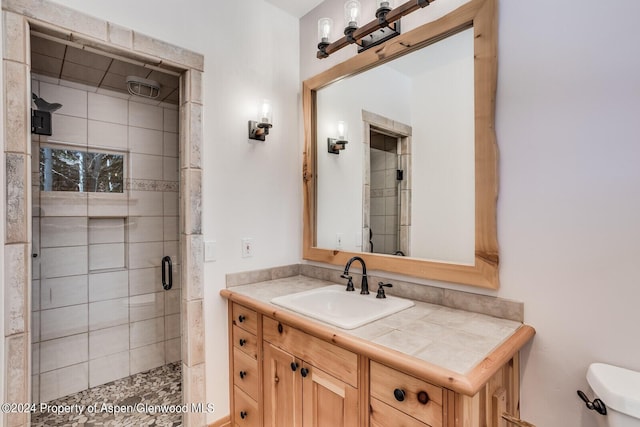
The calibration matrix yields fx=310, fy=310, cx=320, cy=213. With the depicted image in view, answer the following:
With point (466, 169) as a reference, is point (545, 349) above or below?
below

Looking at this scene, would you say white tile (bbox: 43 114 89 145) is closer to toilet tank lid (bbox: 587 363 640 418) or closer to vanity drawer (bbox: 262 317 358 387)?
vanity drawer (bbox: 262 317 358 387)

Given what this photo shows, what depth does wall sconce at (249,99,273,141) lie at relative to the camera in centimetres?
191

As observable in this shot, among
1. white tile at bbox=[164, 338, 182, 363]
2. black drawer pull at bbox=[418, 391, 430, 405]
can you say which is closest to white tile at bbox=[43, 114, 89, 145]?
white tile at bbox=[164, 338, 182, 363]

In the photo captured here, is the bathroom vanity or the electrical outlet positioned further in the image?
the electrical outlet

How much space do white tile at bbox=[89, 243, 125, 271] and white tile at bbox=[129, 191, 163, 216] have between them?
280 millimetres

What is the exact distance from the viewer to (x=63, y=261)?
2133 millimetres

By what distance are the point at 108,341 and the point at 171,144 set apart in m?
1.57

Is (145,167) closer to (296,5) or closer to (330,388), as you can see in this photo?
(296,5)

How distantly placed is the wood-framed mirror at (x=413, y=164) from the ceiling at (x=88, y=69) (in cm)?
90

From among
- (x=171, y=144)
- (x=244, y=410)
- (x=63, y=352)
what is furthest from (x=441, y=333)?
(x=63, y=352)

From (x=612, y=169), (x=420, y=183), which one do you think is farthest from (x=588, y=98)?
(x=420, y=183)

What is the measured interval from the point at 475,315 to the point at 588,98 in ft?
3.00

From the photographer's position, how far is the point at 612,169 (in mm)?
1038

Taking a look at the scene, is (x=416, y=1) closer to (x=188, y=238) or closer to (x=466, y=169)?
(x=466, y=169)
